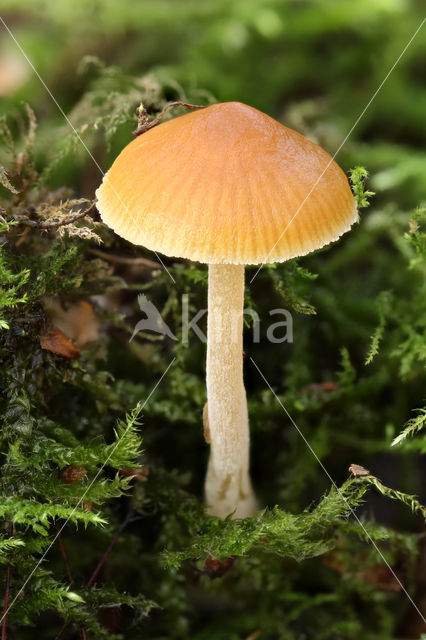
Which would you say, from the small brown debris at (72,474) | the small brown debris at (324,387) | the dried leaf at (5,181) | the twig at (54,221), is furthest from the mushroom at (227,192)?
the small brown debris at (324,387)

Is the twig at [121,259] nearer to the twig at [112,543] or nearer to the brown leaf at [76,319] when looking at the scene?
the brown leaf at [76,319]

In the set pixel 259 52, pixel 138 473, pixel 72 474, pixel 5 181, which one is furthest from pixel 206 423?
pixel 259 52

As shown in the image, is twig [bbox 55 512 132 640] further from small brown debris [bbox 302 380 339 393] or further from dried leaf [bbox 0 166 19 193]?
dried leaf [bbox 0 166 19 193]

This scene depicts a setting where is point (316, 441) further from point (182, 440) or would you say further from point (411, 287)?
point (411, 287)

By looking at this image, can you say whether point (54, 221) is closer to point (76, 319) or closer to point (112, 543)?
point (76, 319)

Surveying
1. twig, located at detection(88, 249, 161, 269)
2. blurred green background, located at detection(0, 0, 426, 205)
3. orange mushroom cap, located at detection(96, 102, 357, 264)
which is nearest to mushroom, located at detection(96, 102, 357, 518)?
orange mushroom cap, located at detection(96, 102, 357, 264)

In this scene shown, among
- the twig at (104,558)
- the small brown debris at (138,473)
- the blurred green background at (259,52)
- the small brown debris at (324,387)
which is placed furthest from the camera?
the blurred green background at (259,52)

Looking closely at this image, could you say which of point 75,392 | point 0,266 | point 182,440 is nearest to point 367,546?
point 182,440
